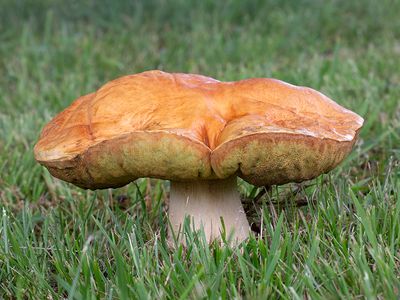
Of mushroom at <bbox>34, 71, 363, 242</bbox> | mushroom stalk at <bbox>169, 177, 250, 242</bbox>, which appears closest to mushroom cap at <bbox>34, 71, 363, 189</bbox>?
mushroom at <bbox>34, 71, 363, 242</bbox>

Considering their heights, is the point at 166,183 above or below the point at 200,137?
below

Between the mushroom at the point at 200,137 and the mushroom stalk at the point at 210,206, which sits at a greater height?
the mushroom at the point at 200,137

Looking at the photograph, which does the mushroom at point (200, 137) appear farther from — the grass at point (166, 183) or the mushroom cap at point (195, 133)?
the grass at point (166, 183)

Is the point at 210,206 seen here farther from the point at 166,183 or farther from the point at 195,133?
the point at 166,183

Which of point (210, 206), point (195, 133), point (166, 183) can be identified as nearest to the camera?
point (195, 133)

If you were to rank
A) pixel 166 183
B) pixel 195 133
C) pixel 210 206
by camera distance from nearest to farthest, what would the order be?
pixel 195 133 < pixel 210 206 < pixel 166 183

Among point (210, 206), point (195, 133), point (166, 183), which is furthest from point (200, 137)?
point (166, 183)

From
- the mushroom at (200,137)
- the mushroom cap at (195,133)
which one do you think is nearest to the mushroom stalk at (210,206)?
the mushroom at (200,137)

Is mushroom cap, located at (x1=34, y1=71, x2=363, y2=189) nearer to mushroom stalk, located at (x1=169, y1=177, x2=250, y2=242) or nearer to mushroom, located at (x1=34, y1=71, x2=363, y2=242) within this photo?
mushroom, located at (x1=34, y1=71, x2=363, y2=242)
